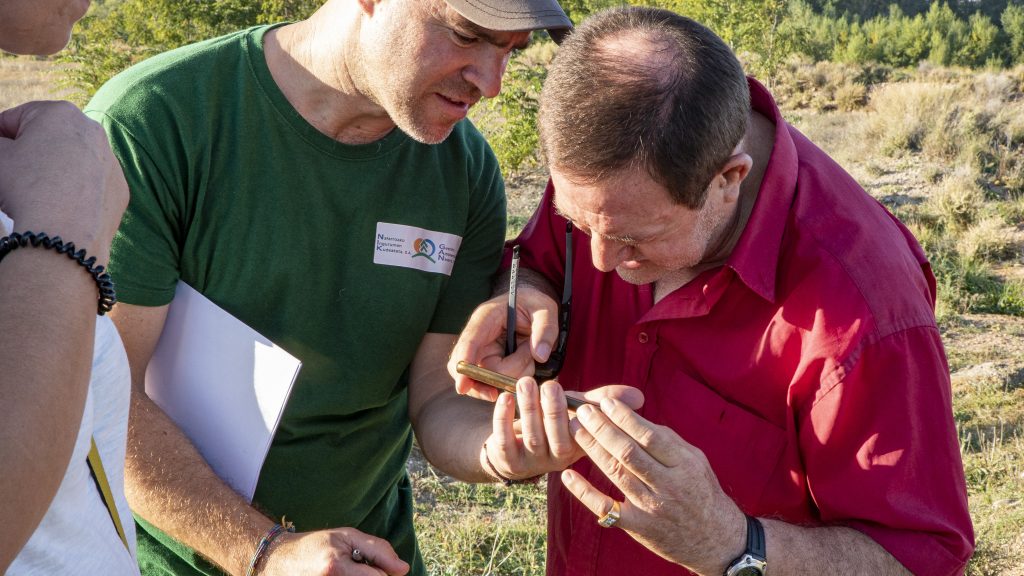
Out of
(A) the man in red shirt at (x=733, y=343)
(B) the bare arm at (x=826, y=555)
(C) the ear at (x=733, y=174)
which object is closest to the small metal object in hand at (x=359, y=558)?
(A) the man in red shirt at (x=733, y=343)

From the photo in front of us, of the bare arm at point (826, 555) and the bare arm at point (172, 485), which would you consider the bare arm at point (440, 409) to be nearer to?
the bare arm at point (172, 485)

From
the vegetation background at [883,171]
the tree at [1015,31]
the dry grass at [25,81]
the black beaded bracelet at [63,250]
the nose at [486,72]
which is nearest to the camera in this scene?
the black beaded bracelet at [63,250]

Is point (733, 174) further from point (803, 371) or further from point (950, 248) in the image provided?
point (950, 248)

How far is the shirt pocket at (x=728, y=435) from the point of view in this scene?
2.27 metres

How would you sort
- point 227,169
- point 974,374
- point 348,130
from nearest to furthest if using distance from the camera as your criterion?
point 227,169 → point 348,130 → point 974,374

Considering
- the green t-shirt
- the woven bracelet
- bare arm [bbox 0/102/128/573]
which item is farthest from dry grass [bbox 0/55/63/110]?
bare arm [bbox 0/102/128/573]

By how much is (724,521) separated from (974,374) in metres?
5.60

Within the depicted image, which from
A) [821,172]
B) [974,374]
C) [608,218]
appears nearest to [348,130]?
[608,218]

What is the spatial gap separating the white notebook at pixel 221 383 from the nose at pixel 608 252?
0.82 m

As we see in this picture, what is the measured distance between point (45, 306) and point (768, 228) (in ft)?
5.36

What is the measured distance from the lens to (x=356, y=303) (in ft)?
8.38

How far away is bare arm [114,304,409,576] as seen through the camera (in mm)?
2279

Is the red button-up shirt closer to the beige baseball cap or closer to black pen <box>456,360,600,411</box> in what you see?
black pen <box>456,360,600,411</box>

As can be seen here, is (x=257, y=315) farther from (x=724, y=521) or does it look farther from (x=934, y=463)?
(x=934, y=463)
